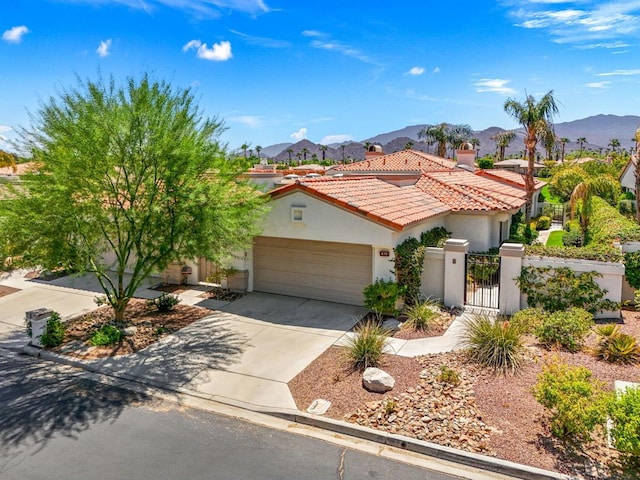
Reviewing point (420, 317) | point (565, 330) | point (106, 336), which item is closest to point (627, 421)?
point (565, 330)

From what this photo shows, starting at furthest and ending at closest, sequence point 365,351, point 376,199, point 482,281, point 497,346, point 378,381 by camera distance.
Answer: point 376,199, point 482,281, point 365,351, point 497,346, point 378,381

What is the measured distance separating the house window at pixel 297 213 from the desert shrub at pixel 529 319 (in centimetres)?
700

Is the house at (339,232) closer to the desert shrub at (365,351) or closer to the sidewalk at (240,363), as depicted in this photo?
the sidewalk at (240,363)

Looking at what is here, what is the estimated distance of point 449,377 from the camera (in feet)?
31.4

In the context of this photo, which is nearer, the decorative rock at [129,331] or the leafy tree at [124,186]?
the leafy tree at [124,186]

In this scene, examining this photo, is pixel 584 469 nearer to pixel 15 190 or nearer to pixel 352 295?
pixel 352 295

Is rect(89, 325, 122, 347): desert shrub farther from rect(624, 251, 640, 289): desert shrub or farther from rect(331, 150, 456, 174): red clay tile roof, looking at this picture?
rect(331, 150, 456, 174): red clay tile roof

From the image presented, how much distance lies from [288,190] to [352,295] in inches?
158

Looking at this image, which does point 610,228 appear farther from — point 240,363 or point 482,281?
point 240,363

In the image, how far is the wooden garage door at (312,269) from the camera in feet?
50.9

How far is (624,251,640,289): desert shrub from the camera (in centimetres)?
1378

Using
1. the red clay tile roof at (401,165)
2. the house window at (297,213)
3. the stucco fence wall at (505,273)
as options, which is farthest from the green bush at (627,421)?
the red clay tile roof at (401,165)

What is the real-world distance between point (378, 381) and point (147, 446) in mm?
4333

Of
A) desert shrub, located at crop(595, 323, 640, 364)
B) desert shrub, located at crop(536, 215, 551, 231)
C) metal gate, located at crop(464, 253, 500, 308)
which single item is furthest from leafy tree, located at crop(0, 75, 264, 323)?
desert shrub, located at crop(536, 215, 551, 231)
